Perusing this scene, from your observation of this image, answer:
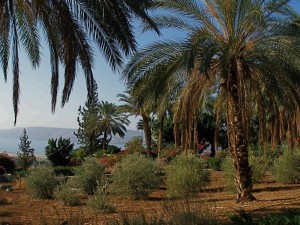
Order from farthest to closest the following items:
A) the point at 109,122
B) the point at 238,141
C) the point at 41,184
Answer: the point at 109,122 → the point at 41,184 → the point at 238,141

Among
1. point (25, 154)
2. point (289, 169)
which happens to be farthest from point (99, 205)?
point (25, 154)

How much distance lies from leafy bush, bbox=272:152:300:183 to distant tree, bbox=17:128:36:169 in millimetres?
24148

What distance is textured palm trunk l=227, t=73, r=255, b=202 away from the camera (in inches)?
466

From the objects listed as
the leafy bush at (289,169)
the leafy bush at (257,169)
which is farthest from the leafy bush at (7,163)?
the leafy bush at (289,169)

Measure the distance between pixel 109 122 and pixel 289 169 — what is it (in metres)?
36.5

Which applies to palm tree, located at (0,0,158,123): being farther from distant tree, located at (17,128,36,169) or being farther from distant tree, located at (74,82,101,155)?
distant tree, located at (74,82,101,155)

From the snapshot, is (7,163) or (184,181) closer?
(184,181)

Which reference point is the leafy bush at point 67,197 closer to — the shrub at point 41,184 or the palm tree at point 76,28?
the shrub at point 41,184

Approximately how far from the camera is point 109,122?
2024 inches

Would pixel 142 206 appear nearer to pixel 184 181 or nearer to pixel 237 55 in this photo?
pixel 184 181

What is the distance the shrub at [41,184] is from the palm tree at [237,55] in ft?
18.9

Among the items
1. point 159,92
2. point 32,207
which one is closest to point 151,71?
point 159,92

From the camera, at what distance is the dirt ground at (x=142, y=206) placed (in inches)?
399

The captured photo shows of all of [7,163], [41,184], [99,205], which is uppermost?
[7,163]
